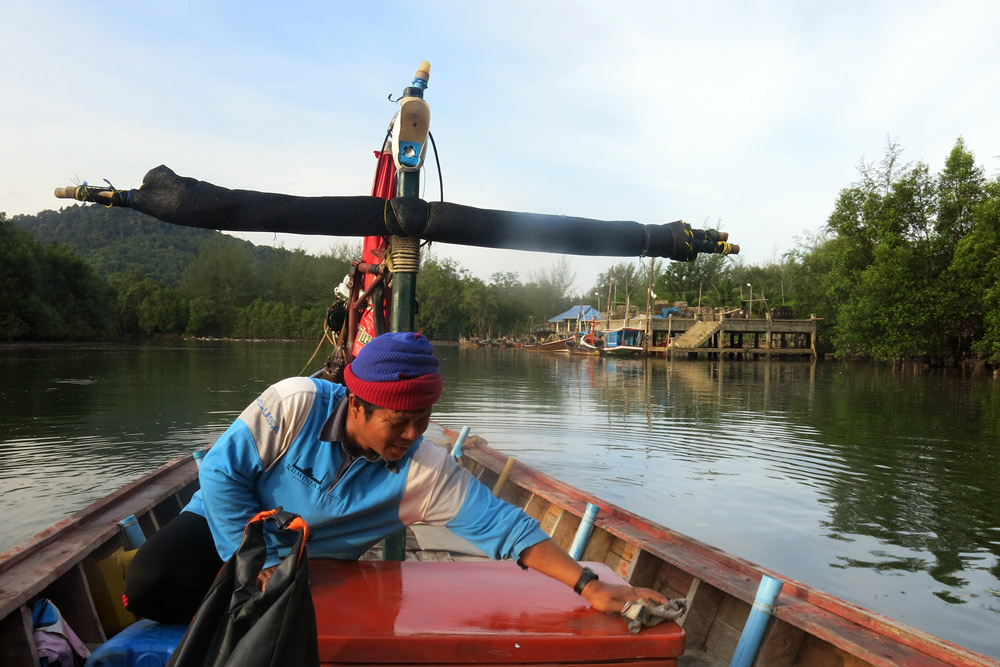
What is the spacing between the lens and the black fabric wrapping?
2.45 m

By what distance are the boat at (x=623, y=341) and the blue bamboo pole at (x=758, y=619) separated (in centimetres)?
4152

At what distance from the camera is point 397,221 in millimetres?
2605

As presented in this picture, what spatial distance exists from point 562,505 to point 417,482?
2.05 meters

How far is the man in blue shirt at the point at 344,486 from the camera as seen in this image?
68.7 inches

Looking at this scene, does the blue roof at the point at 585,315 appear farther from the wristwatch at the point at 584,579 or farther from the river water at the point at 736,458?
the wristwatch at the point at 584,579

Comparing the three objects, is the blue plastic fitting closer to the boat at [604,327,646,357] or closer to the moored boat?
the boat at [604,327,646,357]

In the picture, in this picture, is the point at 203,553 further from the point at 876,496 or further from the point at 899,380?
the point at 899,380

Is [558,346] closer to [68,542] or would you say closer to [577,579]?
[68,542]

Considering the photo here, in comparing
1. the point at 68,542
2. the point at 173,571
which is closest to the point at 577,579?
the point at 173,571

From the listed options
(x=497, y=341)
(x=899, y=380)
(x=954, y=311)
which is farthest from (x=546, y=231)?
(x=497, y=341)

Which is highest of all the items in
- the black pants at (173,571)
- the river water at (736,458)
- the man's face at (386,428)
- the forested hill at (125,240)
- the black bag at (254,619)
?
the forested hill at (125,240)

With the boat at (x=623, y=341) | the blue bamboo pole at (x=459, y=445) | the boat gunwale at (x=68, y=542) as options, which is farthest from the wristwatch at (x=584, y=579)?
the boat at (x=623, y=341)

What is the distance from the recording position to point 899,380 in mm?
26672

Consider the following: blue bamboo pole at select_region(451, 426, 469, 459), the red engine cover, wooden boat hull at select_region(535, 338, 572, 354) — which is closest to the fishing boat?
the red engine cover
